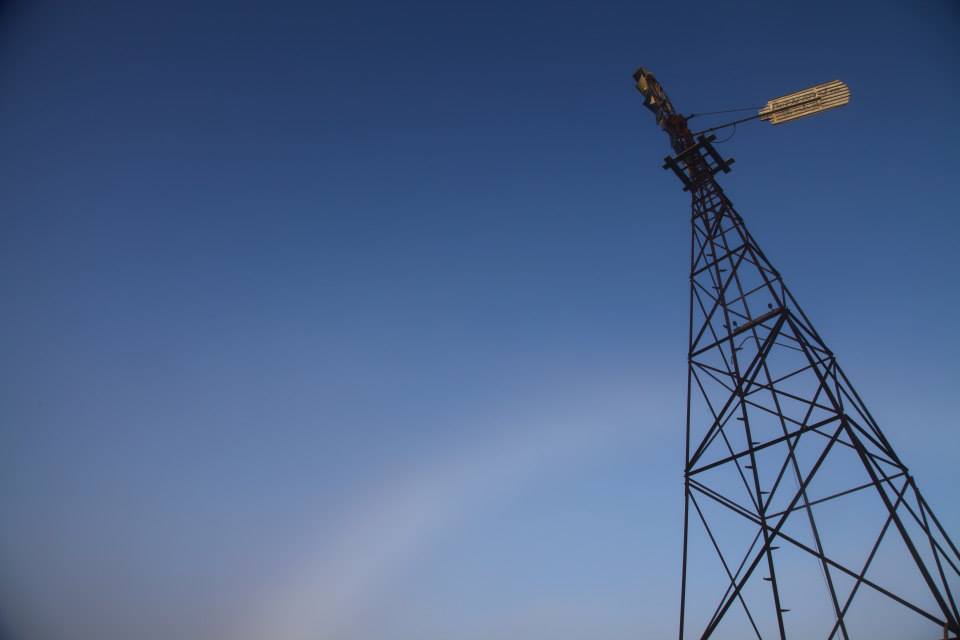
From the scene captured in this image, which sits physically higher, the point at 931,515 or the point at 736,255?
the point at 736,255

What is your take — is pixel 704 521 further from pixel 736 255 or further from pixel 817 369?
pixel 736 255

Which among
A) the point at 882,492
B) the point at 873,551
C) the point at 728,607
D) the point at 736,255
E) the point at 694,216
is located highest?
the point at 694,216

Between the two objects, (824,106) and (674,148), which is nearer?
(824,106)

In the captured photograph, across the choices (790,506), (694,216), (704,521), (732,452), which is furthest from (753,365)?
(694,216)

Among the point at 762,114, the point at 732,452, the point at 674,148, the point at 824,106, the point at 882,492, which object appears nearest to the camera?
the point at 882,492

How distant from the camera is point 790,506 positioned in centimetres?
952

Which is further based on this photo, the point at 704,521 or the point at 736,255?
the point at 736,255

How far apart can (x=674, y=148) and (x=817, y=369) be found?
912 cm

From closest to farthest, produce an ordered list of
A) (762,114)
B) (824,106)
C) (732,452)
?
→ (732,452), (824,106), (762,114)

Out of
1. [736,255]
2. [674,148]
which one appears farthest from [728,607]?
[674,148]

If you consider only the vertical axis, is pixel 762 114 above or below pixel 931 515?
above

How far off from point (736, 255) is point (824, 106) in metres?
5.24

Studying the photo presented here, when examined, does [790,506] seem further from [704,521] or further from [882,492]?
[704,521]

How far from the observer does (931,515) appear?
9.52 metres
